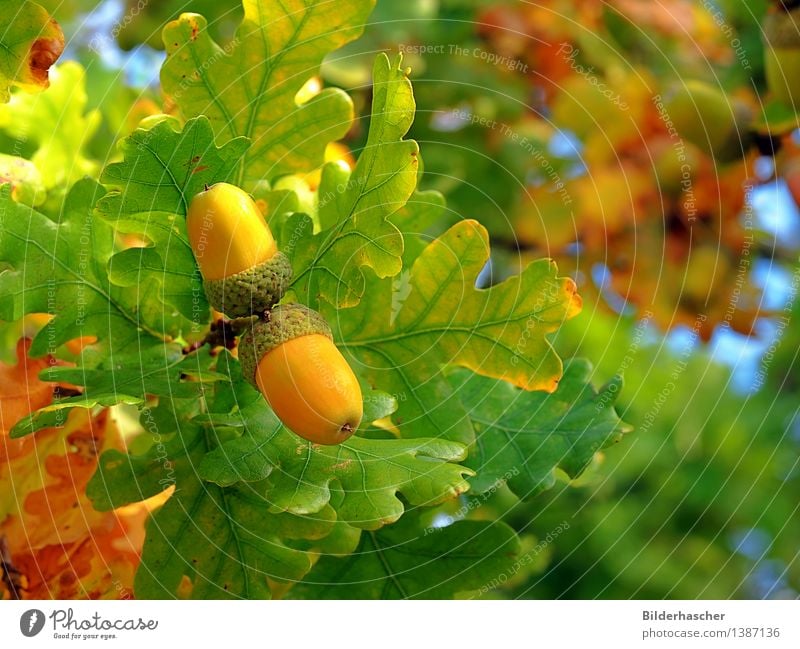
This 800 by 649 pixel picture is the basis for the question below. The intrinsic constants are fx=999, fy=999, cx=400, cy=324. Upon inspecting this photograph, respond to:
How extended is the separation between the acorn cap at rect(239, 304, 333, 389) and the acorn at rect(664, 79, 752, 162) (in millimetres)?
823

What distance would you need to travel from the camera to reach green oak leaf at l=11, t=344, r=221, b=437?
2.73 ft

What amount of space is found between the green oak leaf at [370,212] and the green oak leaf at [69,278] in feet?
0.59

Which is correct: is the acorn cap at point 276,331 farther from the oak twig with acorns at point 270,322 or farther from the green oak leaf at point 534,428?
the green oak leaf at point 534,428

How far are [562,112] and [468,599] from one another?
120 centimetres

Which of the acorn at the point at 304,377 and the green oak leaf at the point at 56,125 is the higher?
the green oak leaf at the point at 56,125

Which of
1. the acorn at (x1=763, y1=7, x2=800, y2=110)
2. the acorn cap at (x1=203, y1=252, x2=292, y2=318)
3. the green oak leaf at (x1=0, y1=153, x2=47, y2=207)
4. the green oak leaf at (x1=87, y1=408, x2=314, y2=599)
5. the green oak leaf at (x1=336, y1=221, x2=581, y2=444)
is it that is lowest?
the green oak leaf at (x1=87, y1=408, x2=314, y2=599)

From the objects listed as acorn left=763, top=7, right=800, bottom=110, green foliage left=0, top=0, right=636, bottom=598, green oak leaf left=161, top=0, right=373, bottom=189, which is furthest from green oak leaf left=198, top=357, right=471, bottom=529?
acorn left=763, top=7, right=800, bottom=110

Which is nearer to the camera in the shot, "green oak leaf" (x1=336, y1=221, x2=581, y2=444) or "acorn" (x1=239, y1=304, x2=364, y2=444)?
"acorn" (x1=239, y1=304, x2=364, y2=444)

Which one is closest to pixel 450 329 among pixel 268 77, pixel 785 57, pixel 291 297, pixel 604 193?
pixel 291 297

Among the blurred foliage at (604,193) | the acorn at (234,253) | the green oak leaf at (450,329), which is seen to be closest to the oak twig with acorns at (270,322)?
the acorn at (234,253)

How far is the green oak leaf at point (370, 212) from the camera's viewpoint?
76 cm

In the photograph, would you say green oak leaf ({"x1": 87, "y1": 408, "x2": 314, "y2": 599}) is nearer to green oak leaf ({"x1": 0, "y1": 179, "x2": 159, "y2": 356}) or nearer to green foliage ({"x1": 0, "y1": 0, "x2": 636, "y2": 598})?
green foliage ({"x1": 0, "y1": 0, "x2": 636, "y2": 598})

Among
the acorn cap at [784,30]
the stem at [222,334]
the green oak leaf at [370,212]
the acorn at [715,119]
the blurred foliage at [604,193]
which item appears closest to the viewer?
the green oak leaf at [370,212]
